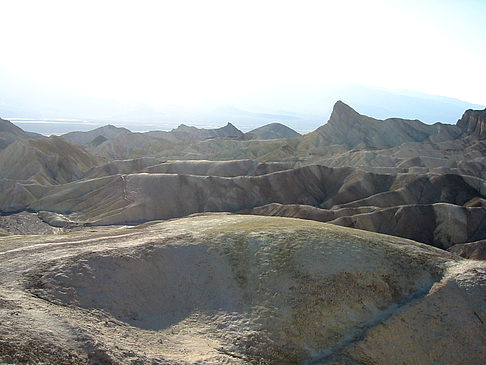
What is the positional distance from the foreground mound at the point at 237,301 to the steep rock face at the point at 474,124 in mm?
92586

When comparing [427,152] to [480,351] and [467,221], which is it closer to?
[467,221]

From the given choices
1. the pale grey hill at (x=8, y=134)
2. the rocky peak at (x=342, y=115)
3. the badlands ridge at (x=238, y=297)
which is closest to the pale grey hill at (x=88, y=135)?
the pale grey hill at (x=8, y=134)

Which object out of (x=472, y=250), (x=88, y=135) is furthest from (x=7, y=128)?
(x=472, y=250)

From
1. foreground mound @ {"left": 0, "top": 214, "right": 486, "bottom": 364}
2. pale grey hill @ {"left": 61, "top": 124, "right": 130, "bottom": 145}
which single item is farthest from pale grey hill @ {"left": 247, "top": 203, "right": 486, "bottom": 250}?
pale grey hill @ {"left": 61, "top": 124, "right": 130, "bottom": 145}

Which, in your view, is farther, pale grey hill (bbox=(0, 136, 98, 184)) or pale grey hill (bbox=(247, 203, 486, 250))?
pale grey hill (bbox=(0, 136, 98, 184))

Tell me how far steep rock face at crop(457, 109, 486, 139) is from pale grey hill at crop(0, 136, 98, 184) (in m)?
89.0

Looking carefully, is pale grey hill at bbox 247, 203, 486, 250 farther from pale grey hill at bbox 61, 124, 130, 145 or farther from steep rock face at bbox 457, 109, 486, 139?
pale grey hill at bbox 61, 124, 130, 145

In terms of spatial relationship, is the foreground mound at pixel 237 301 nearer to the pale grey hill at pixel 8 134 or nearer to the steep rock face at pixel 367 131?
the pale grey hill at pixel 8 134

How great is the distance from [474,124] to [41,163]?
98155 millimetres

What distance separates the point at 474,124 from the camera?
102 m

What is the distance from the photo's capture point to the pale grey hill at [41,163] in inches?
2879

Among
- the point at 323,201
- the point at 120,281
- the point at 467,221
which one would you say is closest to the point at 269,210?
the point at 323,201

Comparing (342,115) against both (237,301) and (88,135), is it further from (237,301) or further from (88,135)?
(237,301)

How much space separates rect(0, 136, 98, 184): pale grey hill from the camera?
7313 cm
